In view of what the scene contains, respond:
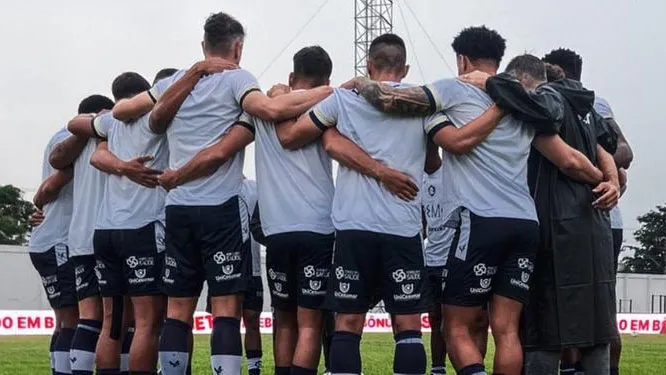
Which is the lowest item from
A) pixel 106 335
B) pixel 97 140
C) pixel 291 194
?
pixel 106 335

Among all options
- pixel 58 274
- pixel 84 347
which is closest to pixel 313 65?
pixel 84 347

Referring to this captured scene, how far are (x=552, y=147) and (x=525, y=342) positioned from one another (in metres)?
1.53

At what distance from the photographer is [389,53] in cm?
746

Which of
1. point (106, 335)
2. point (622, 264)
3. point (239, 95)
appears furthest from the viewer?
point (622, 264)

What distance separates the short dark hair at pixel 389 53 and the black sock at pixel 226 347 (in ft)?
7.39

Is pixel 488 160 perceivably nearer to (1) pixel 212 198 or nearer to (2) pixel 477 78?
(2) pixel 477 78

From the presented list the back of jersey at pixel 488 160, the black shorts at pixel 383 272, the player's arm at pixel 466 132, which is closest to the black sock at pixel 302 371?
the black shorts at pixel 383 272

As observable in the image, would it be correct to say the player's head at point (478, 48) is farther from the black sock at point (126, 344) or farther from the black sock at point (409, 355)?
the black sock at point (126, 344)

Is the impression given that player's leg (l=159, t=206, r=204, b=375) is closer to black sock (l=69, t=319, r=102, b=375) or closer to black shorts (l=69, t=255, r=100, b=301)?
black sock (l=69, t=319, r=102, b=375)

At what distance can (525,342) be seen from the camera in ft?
25.1

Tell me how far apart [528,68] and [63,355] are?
201 inches

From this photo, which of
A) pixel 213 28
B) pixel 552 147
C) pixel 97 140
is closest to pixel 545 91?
pixel 552 147

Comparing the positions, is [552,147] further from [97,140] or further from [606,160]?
[97,140]

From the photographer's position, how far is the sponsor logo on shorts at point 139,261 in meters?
8.04
